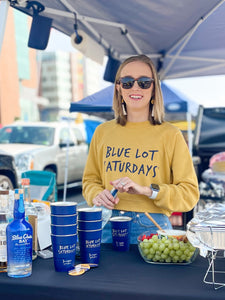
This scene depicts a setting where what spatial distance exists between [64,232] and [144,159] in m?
0.73

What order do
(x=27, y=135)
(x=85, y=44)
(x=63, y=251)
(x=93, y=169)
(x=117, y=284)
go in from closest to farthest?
1. (x=117, y=284)
2. (x=63, y=251)
3. (x=93, y=169)
4. (x=85, y=44)
5. (x=27, y=135)

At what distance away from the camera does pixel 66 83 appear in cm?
7975

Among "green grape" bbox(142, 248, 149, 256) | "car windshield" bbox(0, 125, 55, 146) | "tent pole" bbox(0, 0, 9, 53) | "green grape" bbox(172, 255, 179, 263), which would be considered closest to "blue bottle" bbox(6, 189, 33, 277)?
"green grape" bbox(142, 248, 149, 256)

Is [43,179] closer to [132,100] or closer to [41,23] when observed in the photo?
[41,23]

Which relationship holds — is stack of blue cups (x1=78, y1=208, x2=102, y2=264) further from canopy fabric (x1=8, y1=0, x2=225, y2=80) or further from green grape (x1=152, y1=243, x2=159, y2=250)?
canopy fabric (x1=8, y1=0, x2=225, y2=80)

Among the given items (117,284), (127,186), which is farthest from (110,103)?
(117,284)

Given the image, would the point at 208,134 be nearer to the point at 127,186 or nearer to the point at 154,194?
the point at 154,194

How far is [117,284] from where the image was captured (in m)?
1.33

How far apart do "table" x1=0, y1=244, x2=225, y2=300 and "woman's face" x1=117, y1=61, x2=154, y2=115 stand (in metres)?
0.87

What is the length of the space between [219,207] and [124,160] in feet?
1.82

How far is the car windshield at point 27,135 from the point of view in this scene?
28.8 feet

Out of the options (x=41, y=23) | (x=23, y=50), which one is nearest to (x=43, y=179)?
A: (x=41, y=23)

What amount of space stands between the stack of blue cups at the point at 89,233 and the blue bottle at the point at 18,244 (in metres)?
0.21

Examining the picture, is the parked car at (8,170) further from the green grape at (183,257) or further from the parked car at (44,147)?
the green grape at (183,257)
